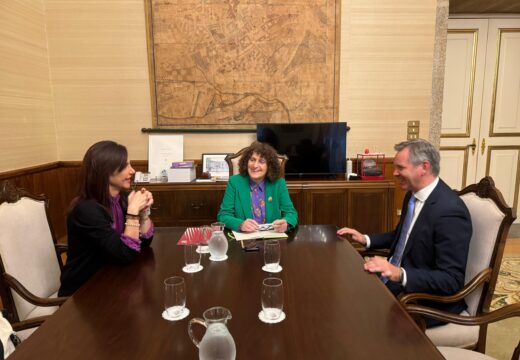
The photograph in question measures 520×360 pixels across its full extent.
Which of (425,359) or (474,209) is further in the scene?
(474,209)

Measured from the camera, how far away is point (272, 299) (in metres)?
1.08

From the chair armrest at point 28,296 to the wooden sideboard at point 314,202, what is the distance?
1943 millimetres

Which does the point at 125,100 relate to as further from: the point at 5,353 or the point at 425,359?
the point at 425,359

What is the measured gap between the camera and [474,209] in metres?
1.63

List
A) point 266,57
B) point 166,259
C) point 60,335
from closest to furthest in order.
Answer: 1. point 60,335
2. point 166,259
3. point 266,57

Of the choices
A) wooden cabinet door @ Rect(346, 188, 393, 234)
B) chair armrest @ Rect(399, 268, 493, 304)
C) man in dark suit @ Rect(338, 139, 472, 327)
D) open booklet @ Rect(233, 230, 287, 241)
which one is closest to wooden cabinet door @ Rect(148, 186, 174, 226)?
open booklet @ Rect(233, 230, 287, 241)

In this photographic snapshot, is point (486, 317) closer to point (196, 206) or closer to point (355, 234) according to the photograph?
point (355, 234)

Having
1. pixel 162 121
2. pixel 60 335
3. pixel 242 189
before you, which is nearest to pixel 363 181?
pixel 242 189

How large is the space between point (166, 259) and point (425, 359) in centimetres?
111

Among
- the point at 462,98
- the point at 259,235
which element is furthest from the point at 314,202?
the point at 462,98

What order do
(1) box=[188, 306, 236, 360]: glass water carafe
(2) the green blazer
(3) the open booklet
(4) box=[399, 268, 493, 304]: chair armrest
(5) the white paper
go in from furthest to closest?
(5) the white paper, (2) the green blazer, (3) the open booklet, (4) box=[399, 268, 493, 304]: chair armrest, (1) box=[188, 306, 236, 360]: glass water carafe

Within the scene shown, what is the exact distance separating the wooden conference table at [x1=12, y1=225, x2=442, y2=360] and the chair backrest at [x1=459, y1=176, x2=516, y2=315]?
20.4 inches

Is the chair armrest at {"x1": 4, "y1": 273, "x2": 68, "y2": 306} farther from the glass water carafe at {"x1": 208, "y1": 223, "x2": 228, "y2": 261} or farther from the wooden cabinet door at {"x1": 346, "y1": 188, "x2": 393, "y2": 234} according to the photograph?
the wooden cabinet door at {"x1": 346, "y1": 188, "x2": 393, "y2": 234}

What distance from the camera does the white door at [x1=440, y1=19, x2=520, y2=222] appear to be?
4.36 meters
